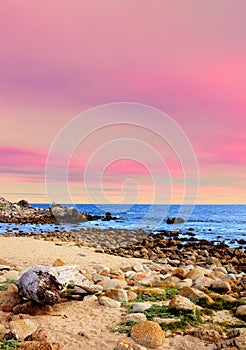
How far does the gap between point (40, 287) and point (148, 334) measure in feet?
7.22

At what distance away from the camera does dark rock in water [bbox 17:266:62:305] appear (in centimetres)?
695

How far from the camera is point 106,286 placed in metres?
8.59

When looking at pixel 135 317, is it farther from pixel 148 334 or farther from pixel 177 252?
pixel 177 252

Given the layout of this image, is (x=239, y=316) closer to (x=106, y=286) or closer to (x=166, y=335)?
(x=166, y=335)

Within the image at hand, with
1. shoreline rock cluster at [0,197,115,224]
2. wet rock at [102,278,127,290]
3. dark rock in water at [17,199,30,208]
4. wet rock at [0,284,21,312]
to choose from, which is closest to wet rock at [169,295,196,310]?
wet rock at [102,278,127,290]

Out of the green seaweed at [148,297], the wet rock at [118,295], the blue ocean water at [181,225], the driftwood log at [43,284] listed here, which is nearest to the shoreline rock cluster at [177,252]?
the blue ocean water at [181,225]

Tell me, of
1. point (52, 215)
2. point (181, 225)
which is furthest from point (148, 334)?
point (52, 215)

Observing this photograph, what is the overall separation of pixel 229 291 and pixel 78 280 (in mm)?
3497

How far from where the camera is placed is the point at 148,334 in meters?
5.80

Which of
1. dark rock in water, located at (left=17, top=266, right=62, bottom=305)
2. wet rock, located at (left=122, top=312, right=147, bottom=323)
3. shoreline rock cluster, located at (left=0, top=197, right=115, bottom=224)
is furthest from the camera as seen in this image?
shoreline rock cluster, located at (left=0, top=197, right=115, bottom=224)

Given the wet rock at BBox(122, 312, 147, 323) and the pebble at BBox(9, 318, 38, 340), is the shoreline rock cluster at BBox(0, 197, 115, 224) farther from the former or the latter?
the pebble at BBox(9, 318, 38, 340)

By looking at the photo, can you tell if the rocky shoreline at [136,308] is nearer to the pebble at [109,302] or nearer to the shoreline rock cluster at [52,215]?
the pebble at [109,302]

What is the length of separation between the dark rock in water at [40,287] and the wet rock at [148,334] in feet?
5.93

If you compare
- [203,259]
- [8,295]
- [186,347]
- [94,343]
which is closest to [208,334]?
[186,347]
